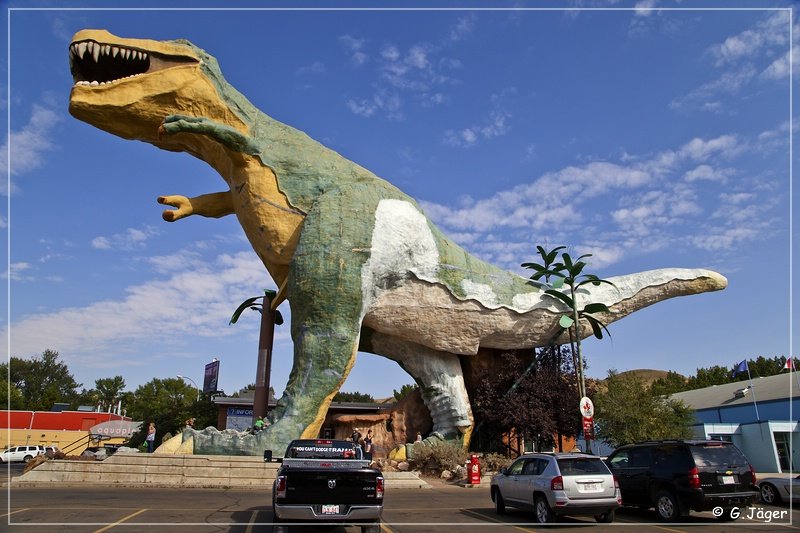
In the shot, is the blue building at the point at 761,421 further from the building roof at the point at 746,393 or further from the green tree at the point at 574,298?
the green tree at the point at 574,298

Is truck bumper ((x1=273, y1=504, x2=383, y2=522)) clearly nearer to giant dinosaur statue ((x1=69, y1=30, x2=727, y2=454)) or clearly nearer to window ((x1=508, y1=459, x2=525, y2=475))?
window ((x1=508, y1=459, x2=525, y2=475))

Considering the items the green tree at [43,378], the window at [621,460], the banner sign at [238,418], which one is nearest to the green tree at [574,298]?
the window at [621,460]

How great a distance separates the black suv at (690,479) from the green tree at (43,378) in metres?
70.1

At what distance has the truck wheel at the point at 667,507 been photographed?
27.9ft

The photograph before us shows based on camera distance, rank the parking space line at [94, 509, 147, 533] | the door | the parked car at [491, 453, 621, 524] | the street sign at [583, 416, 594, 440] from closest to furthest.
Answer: the parking space line at [94, 509, 147, 533] < the parked car at [491, 453, 621, 524] < the door < the street sign at [583, 416, 594, 440]

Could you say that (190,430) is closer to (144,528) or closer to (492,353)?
(144,528)

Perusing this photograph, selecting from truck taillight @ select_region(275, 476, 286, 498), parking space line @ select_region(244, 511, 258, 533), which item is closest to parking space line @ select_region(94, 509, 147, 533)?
parking space line @ select_region(244, 511, 258, 533)

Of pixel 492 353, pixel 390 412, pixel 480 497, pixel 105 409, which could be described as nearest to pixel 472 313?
pixel 492 353

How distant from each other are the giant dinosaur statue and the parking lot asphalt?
3.41 meters

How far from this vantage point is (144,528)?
7238mm

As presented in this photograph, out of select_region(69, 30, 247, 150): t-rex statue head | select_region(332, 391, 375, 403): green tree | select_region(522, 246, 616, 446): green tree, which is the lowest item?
select_region(332, 391, 375, 403): green tree

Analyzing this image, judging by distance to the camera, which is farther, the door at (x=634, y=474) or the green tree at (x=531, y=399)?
the green tree at (x=531, y=399)

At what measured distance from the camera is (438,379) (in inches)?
721

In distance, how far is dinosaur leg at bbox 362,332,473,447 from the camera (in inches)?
707
